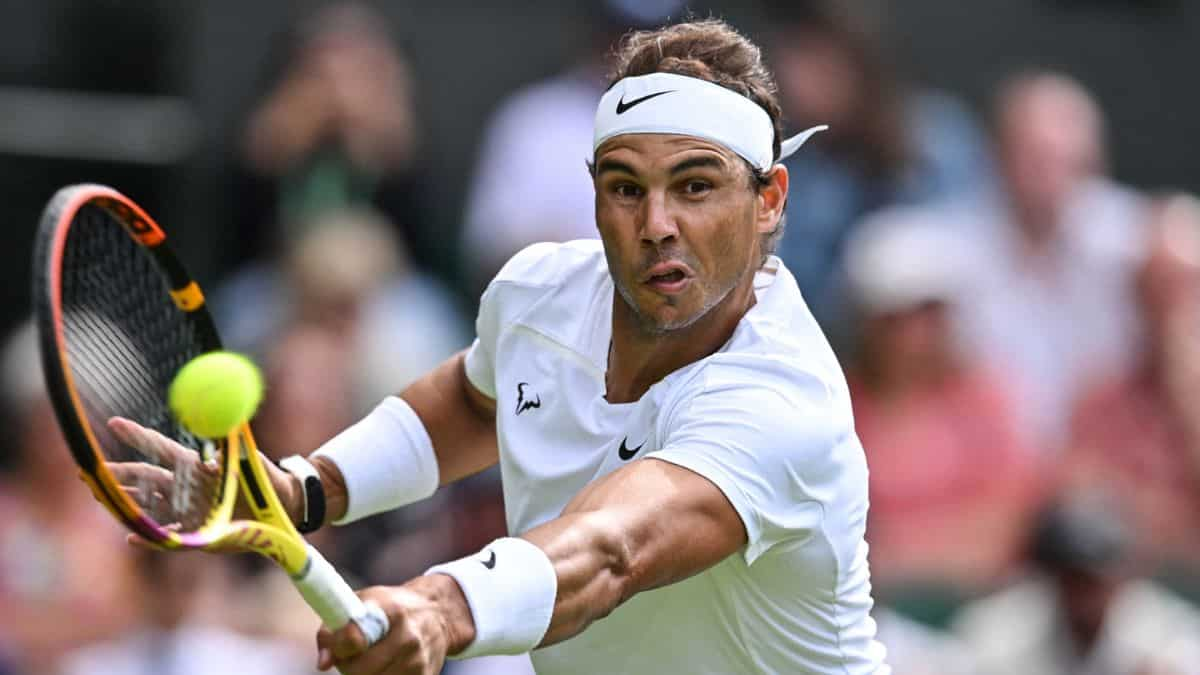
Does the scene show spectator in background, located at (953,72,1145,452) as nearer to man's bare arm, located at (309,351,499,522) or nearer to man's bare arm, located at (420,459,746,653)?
man's bare arm, located at (309,351,499,522)

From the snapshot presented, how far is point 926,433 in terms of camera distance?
8.45 m

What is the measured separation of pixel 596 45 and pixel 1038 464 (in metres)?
2.55

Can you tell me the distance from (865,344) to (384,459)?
12.5 feet

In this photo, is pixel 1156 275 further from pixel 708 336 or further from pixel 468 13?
pixel 708 336

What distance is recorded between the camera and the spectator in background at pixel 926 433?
8320 mm

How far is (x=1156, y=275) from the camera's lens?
30.1 feet

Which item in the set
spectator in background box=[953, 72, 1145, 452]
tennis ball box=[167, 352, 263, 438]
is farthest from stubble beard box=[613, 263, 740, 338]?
spectator in background box=[953, 72, 1145, 452]

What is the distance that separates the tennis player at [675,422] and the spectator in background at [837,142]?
3.88m

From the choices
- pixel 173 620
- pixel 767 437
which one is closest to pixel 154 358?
pixel 767 437

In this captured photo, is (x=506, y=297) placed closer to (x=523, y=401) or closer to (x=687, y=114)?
(x=523, y=401)

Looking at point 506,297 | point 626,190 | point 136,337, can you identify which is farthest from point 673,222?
point 136,337

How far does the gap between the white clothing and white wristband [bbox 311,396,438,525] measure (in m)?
0.32

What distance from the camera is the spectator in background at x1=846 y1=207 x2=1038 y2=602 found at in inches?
328

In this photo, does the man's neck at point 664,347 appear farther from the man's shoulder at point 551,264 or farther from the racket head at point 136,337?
the racket head at point 136,337
